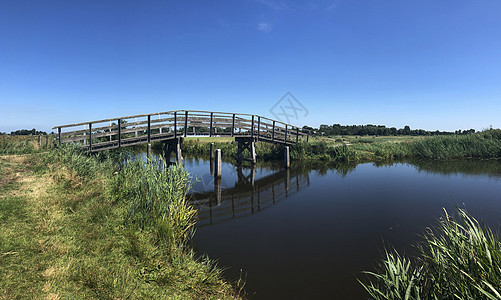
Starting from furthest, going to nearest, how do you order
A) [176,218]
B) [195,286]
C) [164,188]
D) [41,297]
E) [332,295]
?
[164,188]
[176,218]
[332,295]
[195,286]
[41,297]

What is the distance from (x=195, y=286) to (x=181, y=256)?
103 centimetres

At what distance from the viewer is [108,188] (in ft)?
27.7

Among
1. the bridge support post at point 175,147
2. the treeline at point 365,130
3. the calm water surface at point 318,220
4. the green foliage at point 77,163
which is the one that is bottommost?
the calm water surface at point 318,220

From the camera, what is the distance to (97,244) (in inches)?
197

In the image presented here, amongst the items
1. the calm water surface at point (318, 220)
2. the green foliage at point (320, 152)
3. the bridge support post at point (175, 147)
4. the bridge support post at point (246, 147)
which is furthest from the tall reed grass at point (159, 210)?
the green foliage at point (320, 152)

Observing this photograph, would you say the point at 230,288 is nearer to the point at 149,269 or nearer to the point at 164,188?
the point at 149,269

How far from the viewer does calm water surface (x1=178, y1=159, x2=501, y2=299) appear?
17.3ft

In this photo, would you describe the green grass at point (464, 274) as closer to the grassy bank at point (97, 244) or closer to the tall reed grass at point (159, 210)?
the grassy bank at point (97, 244)

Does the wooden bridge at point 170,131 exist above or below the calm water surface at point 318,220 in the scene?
above

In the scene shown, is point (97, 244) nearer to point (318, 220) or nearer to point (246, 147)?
point (318, 220)

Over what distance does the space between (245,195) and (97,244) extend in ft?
26.6

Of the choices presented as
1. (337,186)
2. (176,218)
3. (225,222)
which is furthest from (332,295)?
(337,186)

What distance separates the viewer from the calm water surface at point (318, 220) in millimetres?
5285

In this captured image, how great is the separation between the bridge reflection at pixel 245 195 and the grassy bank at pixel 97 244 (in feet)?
8.12
